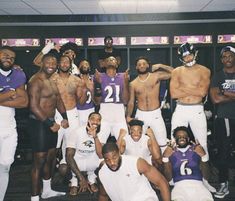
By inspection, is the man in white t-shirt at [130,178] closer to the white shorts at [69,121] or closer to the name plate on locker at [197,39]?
the white shorts at [69,121]

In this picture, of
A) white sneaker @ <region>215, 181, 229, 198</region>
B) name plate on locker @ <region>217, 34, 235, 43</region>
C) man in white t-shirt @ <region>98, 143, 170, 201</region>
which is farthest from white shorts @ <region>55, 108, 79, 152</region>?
name plate on locker @ <region>217, 34, 235, 43</region>

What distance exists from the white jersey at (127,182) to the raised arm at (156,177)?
53 millimetres

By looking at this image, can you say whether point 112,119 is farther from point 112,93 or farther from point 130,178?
point 130,178

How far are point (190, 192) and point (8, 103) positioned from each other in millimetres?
2128

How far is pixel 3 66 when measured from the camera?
3613 millimetres

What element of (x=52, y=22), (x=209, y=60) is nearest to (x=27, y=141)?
(x=52, y=22)

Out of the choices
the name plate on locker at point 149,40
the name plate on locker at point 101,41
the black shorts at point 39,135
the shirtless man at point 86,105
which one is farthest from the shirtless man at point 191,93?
the name plate on locker at point 101,41

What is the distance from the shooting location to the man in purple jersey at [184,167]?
11.6 ft

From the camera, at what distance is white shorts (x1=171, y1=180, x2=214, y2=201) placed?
3492 millimetres

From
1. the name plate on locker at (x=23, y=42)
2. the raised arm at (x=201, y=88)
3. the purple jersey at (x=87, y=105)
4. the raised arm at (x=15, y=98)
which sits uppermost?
the name plate on locker at (x=23, y=42)

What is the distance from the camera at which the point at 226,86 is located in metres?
4.21

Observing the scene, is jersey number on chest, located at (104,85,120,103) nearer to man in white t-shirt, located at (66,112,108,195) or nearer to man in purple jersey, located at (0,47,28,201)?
man in white t-shirt, located at (66,112,108,195)

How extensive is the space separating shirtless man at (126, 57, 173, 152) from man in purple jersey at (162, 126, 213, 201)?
0.83 meters

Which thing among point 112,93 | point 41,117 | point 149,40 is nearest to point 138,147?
point 112,93
